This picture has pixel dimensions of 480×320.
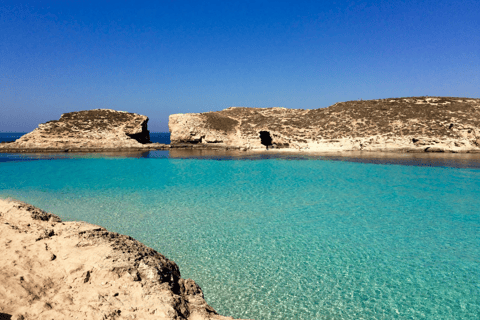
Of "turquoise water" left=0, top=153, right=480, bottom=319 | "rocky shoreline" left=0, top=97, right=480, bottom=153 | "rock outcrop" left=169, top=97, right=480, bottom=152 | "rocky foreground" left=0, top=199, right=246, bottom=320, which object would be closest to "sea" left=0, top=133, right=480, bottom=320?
"turquoise water" left=0, top=153, right=480, bottom=319

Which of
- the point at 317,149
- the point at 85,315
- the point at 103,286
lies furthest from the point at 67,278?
the point at 317,149

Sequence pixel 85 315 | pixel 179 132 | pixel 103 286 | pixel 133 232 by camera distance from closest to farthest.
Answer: pixel 85 315 → pixel 103 286 → pixel 133 232 → pixel 179 132

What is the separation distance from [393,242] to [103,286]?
703 centimetres

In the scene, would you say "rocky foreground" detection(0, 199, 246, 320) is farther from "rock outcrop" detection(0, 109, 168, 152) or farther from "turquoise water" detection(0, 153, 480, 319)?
"rock outcrop" detection(0, 109, 168, 152)

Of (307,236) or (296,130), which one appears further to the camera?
(296,130)

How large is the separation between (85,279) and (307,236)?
6000 mm

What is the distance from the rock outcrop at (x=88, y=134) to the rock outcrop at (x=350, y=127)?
6878mm

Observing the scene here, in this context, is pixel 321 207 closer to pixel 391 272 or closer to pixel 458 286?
pixel 391 272

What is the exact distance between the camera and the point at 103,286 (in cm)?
312

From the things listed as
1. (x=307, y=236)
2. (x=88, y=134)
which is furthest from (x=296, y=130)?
(x=307, y=236)

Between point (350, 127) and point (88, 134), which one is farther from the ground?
point (350, 127)

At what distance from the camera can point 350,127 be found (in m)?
41.8

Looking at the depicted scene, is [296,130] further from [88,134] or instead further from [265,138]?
[88,134]

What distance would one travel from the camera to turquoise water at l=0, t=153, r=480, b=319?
499 centimetres
